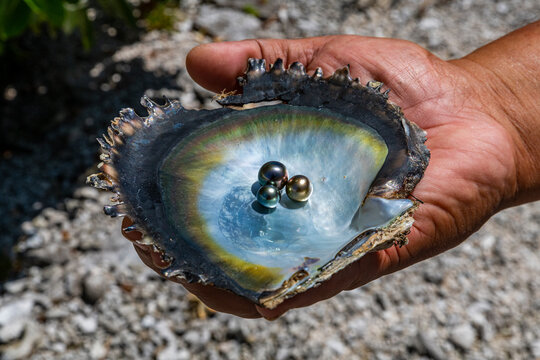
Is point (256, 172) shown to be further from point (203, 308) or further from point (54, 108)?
point (54, 108)

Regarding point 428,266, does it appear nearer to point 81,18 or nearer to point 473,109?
point 473,109

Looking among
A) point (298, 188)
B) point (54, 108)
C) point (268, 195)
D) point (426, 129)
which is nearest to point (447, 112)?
point (426, 129)

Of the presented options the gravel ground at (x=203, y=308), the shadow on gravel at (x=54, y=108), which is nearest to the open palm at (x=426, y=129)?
the gravel ground at (x=203, y=308)

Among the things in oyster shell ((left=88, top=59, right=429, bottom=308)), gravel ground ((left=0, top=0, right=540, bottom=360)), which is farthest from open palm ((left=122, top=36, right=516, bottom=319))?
gravel ground ((left=0, top=0, right=540, bottom=360))

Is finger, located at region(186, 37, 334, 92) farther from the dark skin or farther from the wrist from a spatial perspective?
the wrist

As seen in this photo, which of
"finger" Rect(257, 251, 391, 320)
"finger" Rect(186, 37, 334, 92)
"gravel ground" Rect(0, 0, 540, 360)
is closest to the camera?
"finger" Rect(257, 251, 391, 320)

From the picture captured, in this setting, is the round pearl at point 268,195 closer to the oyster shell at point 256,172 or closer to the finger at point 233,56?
the oyster shell at point 256,172
